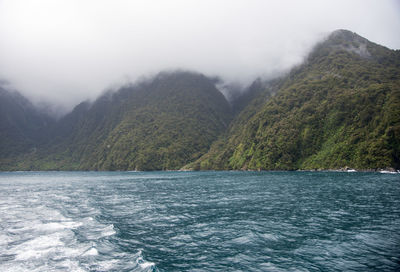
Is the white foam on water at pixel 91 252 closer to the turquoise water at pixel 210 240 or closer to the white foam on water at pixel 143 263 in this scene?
the turquoise water at pixel 210 240

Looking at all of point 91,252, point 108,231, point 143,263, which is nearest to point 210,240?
point 143,263

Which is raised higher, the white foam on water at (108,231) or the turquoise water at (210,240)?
the turquoise water at (210,240)

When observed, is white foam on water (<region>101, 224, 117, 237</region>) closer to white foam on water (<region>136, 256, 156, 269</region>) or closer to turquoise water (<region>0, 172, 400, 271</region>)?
turquoise water (<region>0, 172, 400, 271</region>)

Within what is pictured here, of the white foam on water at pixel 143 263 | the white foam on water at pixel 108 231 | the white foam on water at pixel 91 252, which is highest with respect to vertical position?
the white foam on water at pixel 143 263

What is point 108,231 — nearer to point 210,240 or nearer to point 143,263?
point 143,263

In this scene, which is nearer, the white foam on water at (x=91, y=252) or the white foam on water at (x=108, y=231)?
the white foam on water at (x=91, y=252)

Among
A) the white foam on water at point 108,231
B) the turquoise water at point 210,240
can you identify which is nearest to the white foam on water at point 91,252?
the turquoise water at point 210,240

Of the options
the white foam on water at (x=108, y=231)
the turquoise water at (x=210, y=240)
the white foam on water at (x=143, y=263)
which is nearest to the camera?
the white foam on water at (x=143, y=263)

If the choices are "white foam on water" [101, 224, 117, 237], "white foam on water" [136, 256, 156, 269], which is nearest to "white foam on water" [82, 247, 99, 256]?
"white foam on water" [136, 256, 156, 269]

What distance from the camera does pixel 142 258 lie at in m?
19.6

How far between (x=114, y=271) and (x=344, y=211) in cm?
3402

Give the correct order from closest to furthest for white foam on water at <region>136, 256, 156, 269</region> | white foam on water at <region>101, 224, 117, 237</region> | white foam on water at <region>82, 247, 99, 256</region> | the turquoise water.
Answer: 1. white foam on water at <region>136, 256, 156, 269</region>
2. the turquoise water
3. white foam on water at <region>82, 247, 99, 256</region>
4. white foam on water at <region>101, 224, 117, 237</region>

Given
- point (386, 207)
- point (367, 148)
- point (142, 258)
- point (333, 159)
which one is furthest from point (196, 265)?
point (333, 159)

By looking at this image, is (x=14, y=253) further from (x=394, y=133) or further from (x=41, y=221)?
(x=394, y=133)
